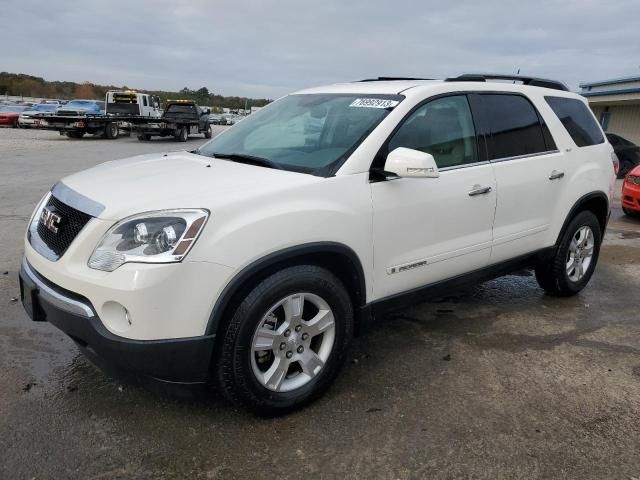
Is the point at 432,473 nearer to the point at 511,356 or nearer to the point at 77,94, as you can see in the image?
the point at 511,356

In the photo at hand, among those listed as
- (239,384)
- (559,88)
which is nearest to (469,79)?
(559,88)

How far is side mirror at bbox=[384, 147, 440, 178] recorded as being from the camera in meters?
2.96

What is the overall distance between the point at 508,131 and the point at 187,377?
2.89 meters

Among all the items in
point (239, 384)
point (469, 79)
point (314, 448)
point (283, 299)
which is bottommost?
point (314, 448)

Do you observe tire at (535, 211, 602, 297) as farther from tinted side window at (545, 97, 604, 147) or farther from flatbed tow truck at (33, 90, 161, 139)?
flatbed tow truck at (33, 90, 161, 139)

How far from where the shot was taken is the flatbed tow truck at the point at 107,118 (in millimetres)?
24047

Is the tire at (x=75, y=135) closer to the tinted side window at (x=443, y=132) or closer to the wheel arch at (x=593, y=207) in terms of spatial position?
the wheel arch at (x=593, y=207)

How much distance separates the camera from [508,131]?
4.06 metres

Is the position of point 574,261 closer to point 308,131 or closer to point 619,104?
point 308,131

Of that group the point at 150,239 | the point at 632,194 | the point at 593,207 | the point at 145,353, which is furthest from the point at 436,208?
the point at 632,194

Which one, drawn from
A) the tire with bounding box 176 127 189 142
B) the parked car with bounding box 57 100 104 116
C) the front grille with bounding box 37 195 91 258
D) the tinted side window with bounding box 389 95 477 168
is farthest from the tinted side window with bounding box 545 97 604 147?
the parked car with bounding box 57 100 104 116

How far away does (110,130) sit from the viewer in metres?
25.3

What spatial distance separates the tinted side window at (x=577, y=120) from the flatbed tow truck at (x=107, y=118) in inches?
874

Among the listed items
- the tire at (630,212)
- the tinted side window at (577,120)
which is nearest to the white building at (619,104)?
the tire at (630,212)
